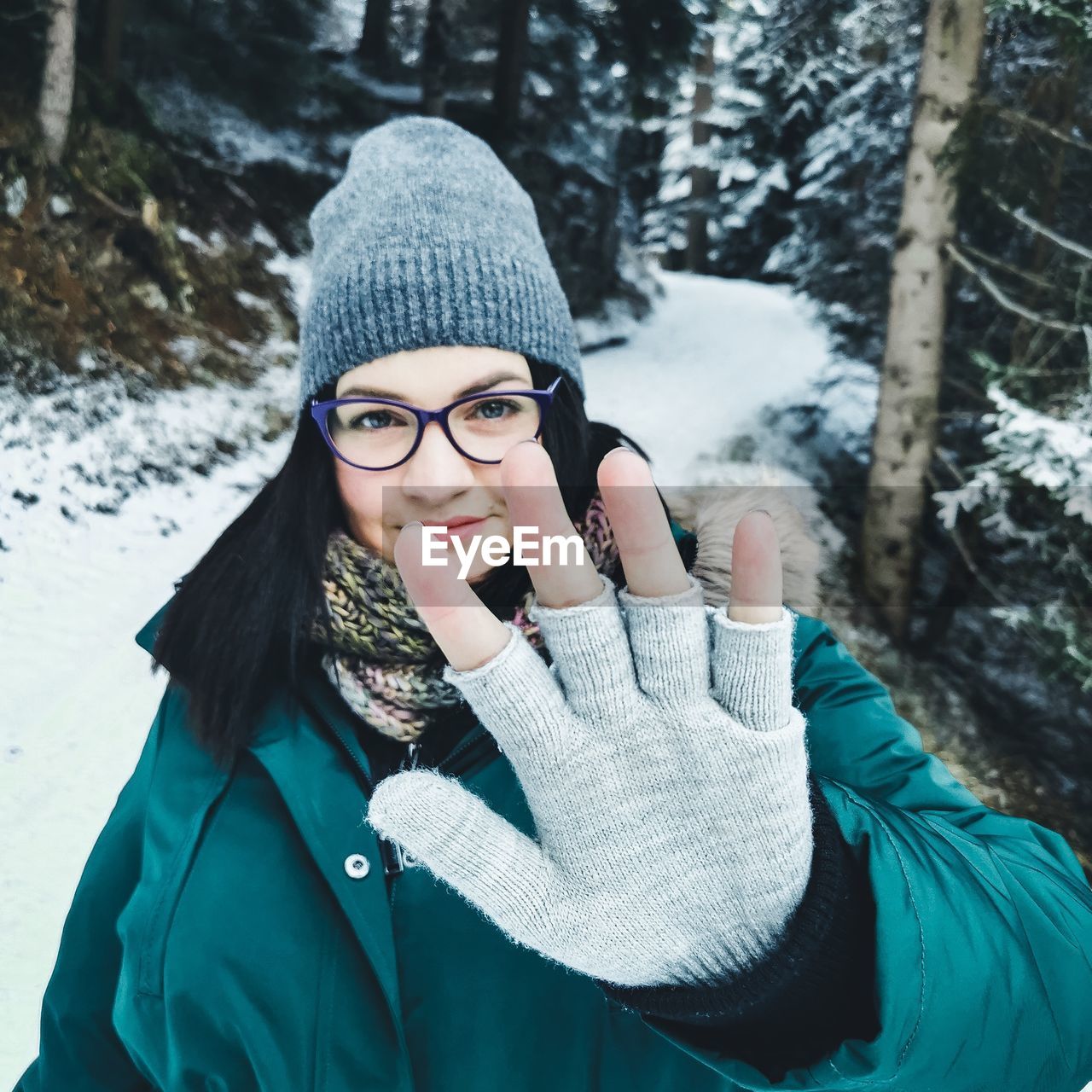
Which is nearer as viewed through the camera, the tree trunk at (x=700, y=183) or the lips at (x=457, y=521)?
the lips at (x=457, y=521)

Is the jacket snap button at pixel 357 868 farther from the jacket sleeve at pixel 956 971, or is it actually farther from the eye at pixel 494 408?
the eye at pixel 494 408

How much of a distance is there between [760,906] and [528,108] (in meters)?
9.83

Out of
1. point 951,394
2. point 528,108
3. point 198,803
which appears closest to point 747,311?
point 528,108

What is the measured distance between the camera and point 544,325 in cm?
154

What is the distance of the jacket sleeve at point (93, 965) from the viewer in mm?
1412

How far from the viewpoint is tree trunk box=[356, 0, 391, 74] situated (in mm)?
8391

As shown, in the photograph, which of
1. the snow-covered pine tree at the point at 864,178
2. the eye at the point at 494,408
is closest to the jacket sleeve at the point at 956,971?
the eye at the point at 494,408

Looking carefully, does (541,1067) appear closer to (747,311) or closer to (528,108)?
(528,108)

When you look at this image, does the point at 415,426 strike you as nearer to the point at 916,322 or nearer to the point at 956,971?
the point at 956,971

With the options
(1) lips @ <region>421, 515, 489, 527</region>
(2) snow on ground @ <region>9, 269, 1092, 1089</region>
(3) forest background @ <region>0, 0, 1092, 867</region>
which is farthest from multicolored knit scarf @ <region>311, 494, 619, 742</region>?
(3) forest background @ <region>0, 0, 1092, 867</region>

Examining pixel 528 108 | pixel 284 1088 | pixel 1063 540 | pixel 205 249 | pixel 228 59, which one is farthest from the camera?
pixel 528 108

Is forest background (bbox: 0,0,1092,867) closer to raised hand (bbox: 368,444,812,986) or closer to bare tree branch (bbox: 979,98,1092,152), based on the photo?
bare tree branch (bbox: 979,98,1092,152)

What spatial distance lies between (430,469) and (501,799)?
556mm

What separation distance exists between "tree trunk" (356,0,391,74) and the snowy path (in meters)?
5.00
